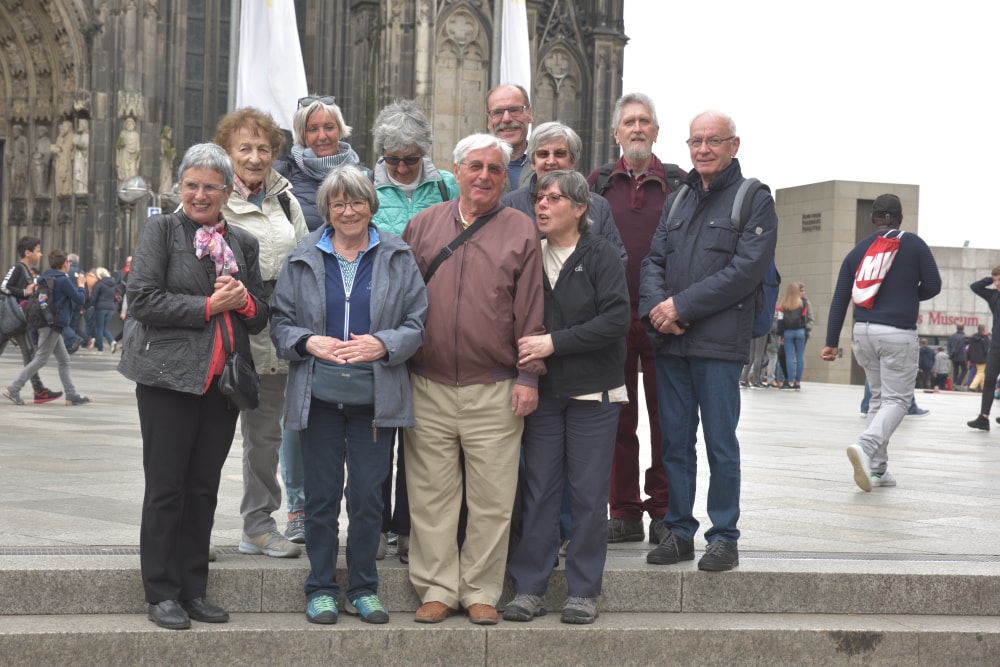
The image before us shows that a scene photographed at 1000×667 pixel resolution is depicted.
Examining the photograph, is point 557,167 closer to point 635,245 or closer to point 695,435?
point 635,245

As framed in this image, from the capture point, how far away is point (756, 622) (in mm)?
5688

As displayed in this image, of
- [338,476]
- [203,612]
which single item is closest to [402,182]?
[338,476]

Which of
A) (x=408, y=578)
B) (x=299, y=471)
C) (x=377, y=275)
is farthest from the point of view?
(x=299, y=471)

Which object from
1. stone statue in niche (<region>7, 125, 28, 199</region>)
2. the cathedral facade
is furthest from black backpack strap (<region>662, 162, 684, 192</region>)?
stone statue in niche (<region>7, 125, 28, 199</region>)

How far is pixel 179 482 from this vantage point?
5.13 metres

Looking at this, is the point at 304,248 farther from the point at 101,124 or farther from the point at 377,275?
the point at 101,124

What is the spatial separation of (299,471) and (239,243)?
4.08 ft

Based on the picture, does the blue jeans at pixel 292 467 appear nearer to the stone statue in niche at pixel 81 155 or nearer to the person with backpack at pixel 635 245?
the person with backpack at pixel 635 245

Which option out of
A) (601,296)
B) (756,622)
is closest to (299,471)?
(601,296)

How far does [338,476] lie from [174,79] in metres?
26.0

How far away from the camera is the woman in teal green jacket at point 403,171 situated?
19.4ft

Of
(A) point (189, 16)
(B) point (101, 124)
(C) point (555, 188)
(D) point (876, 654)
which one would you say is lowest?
(D) point (876, 654)

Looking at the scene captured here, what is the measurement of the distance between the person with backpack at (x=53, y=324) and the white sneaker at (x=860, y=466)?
874 centimetres

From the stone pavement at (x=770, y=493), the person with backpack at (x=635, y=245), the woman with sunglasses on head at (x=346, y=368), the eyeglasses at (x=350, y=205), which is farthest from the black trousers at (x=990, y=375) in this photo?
the eyeglasses at (x=350, y=205)
